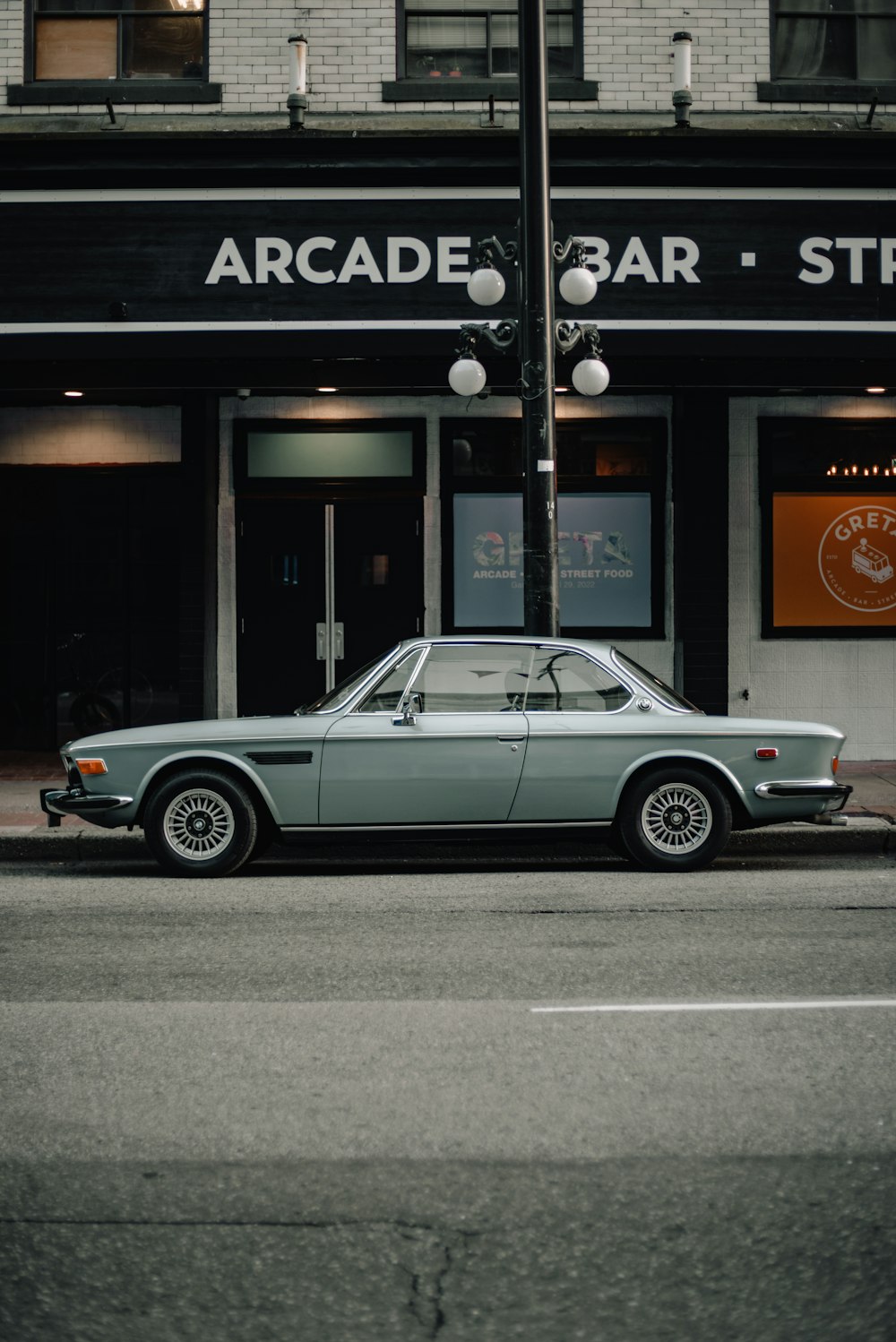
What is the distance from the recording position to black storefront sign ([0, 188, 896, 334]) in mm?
12281

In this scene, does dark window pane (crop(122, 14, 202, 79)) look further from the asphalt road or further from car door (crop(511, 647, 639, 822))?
the asphalt road

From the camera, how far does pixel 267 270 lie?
12266mm

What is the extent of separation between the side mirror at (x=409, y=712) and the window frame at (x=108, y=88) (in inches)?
277

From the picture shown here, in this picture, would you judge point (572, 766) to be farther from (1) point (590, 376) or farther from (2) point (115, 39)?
(2) point (115, 39)

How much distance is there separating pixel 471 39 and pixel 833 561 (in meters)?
5.85

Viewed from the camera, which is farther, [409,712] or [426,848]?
Result: [426,848]

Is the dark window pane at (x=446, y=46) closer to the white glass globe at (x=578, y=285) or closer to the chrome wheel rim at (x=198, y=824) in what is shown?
the white glass globe at (x=578, y=285)

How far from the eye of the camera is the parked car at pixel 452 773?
8.84 m

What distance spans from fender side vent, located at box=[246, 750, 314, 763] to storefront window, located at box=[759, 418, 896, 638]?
663cm

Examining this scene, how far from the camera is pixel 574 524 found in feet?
46.6

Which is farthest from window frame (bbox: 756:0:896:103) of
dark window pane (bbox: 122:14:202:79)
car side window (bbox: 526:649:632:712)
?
car side window (bbox: 526:649:632:712)

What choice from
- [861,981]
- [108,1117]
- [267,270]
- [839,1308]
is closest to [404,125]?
[267,270]

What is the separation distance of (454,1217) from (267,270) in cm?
990

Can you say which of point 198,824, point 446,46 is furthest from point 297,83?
point 198,824
